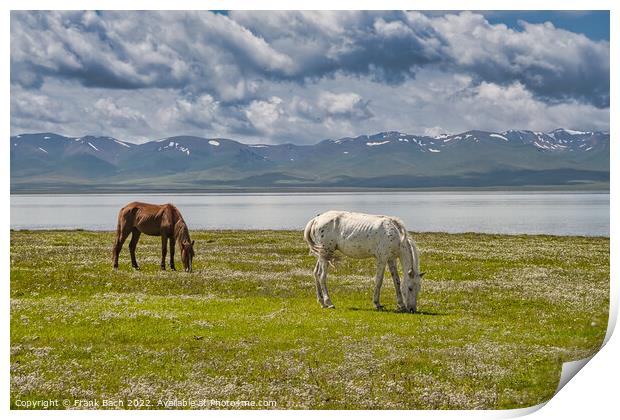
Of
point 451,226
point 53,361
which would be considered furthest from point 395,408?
point 451,226

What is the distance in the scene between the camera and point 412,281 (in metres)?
22.3

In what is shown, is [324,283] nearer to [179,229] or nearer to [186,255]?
[186,255]

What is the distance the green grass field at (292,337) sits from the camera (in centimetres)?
1477

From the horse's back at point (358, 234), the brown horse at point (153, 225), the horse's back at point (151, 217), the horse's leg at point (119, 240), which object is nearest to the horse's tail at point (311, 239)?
the horse's back at point (358, 234)

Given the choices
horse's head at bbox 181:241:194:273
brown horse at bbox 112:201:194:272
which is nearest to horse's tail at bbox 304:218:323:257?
horse's head at bbox 181:241:194:273

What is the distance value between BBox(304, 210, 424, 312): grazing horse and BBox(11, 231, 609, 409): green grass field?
1.00 metres

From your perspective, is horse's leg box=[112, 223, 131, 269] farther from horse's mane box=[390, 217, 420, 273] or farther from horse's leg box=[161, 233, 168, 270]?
horse's mane box=[390, 217, 420, 273]

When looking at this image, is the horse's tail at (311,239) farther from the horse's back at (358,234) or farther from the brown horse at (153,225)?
the brown horse at (153,225)

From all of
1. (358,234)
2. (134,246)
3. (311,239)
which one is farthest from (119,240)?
(358,234)

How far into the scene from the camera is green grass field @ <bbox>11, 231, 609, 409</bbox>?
14773 millimetres

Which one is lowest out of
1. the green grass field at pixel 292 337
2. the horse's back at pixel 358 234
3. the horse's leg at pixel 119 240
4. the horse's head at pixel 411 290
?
the green grass field at pixel 292 337

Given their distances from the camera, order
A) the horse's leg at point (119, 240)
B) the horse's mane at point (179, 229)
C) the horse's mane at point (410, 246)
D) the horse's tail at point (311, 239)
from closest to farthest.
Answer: the horse's mane at point (410, 246) → the horse's tail at point (311, 239) → the horse's mane at point (179, 229) → the horse's leg at point (119, 240)

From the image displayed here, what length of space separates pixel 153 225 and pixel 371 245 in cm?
1604

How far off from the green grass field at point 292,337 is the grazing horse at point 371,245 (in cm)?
100
